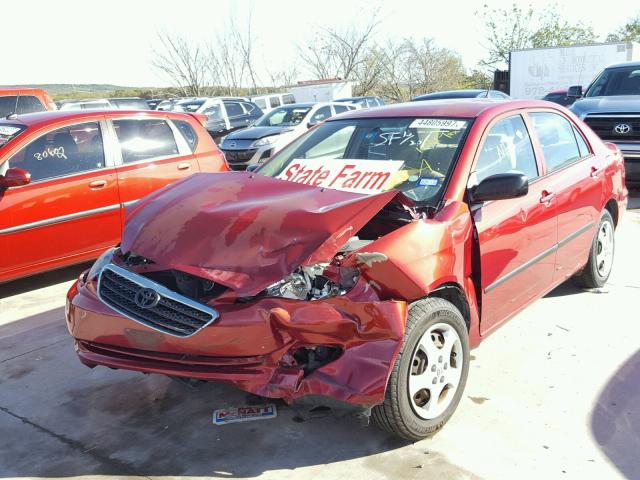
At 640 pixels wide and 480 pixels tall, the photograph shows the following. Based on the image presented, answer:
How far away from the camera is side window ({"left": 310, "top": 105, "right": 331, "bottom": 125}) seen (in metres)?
13.7

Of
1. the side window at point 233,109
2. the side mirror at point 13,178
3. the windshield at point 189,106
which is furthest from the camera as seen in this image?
the windshield at point 189,106

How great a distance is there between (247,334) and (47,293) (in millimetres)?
3717

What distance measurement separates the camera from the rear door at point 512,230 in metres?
3.38

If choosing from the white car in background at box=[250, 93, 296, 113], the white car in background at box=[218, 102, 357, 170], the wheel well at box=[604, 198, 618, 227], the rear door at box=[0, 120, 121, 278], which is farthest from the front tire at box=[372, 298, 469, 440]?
the white car in background at box=[250, 93, 296, 113]

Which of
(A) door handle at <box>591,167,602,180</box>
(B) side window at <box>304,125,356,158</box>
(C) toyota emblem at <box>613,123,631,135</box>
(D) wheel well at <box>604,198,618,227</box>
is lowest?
(D) wheel well at <box>604,198,618,227</box>

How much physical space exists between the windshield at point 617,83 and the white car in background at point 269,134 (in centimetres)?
471

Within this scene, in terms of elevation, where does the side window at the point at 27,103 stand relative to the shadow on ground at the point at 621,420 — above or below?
above

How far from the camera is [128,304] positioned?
2918mm

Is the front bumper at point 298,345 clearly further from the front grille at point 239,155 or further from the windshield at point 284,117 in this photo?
the windshield at point 284,117

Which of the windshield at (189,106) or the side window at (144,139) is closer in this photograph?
the side window at (144,139)

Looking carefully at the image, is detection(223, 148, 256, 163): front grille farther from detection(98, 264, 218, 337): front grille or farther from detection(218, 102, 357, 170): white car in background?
detection(98, 264, 218, 337): front grille

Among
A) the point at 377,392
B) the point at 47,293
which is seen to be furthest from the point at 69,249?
the point at 377,392

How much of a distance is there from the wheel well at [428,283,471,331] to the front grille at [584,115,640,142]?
6.43m

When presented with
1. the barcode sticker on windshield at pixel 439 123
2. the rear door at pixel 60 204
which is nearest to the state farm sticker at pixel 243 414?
the barcode sticker on windshield at pixel 439 123
